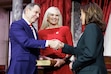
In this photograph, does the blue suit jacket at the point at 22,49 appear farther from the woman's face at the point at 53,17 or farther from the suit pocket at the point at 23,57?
the woman's face at the point at 53,17

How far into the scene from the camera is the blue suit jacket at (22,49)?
2.53 meters

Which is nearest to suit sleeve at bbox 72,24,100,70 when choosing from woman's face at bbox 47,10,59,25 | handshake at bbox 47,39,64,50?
handshake at bbox 47,39,64,50

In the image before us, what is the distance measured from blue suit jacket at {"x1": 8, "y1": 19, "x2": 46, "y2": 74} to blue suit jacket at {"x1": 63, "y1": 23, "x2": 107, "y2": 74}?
0.53m

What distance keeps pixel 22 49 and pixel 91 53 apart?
76 centimetres

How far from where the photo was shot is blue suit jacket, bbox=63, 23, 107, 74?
6.86 ft

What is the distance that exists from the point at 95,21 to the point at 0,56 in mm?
4591

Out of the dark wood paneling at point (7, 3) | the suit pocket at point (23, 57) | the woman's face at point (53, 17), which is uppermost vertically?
the dark wood paneling at point (7, 3)

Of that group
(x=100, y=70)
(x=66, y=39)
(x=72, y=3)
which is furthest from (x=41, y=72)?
(x=72, y=3)

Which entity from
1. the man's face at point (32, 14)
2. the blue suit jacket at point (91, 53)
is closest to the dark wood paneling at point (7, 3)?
the man's face at point (32, 14)

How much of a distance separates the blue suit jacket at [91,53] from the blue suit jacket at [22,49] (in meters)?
0.53

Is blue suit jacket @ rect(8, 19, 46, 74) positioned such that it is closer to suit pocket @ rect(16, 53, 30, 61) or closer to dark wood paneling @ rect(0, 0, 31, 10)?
suit pocket @ rect(16, 53, 30, 61)

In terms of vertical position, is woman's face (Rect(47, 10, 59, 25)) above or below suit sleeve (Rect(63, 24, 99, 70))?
above

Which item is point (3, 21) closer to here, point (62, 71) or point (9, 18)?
point (9, 18)

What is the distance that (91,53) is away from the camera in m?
2.08
